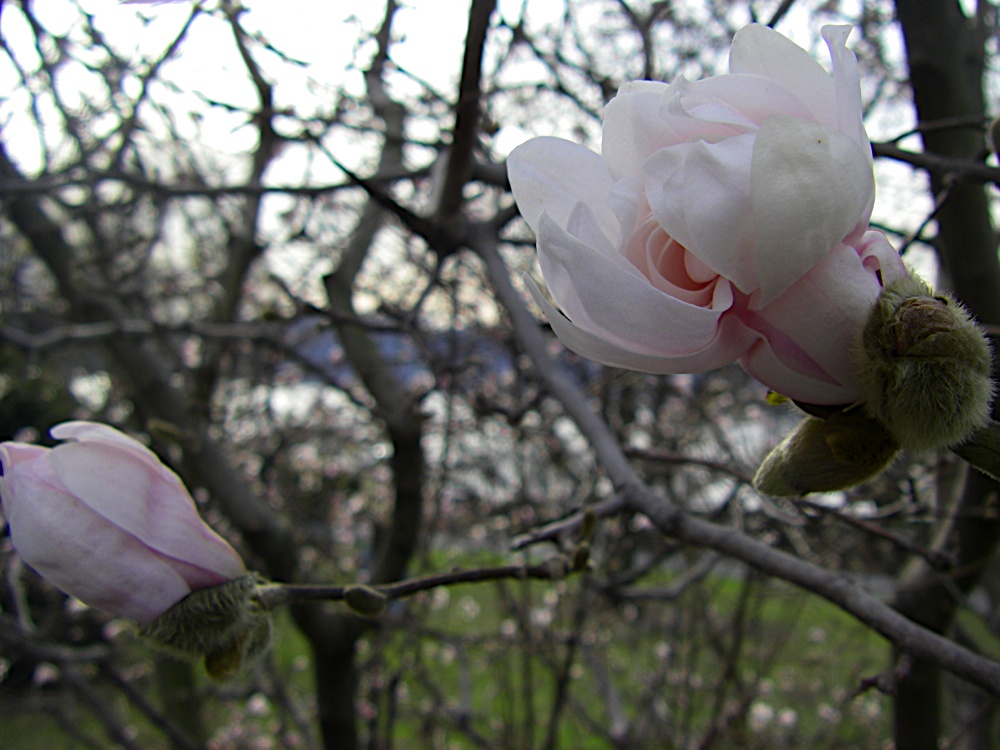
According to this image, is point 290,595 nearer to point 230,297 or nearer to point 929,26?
point 929,26

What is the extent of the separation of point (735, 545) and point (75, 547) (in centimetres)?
56

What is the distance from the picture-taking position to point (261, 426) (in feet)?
10.9

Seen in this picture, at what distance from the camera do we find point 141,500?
0.57 metres

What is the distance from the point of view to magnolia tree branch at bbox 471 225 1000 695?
0.54 m

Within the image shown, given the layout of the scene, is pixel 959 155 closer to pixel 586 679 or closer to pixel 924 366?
pixel 924 366


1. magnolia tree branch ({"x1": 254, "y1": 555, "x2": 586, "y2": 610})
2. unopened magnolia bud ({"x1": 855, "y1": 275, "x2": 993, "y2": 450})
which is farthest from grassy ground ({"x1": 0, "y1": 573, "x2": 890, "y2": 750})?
unopened magnolia bud ({"x1": 855, "y1": 275, "x2": 993, "y2": 450})

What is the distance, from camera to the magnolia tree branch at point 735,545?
54 cm

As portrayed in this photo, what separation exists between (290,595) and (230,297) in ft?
7.10

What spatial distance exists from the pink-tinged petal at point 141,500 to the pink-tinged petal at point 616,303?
391 millimetres

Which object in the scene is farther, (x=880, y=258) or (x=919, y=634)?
(x=919, y=634)

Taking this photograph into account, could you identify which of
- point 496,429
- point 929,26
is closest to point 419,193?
point 496,429

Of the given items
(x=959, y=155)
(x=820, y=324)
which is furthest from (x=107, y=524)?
(x=959, y=155)

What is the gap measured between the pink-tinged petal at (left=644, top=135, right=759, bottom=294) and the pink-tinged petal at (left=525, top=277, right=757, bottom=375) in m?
0.04

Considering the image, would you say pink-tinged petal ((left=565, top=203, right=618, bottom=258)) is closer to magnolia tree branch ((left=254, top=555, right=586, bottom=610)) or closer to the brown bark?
magnolia tree branch ((left=254, top=555, right=586, bottom=610))
